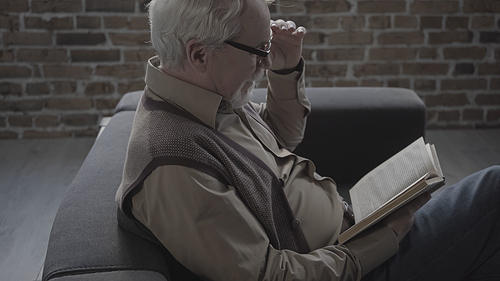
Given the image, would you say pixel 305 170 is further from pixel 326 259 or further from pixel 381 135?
pixel 381 135

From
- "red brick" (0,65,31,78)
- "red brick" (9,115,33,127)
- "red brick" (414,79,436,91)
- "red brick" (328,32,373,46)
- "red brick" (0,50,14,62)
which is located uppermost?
"red brick" (328,32,373,46)

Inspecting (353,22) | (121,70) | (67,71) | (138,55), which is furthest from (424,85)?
(67,71)

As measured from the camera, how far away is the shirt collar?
1.11m

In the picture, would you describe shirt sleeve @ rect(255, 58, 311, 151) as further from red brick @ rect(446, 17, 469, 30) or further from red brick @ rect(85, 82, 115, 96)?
red brick @ rect(446, 17, 469, 30)

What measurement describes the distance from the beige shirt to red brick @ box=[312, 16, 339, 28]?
176 cm

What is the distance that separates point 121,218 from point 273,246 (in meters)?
0.35

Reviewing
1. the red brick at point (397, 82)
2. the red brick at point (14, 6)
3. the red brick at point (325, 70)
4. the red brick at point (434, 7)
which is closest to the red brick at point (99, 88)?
the red brick at point (14, 6)

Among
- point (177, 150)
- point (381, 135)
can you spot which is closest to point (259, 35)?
point (177, 150)

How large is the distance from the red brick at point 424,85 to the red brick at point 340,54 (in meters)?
0.43

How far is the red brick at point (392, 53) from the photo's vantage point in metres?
3.08

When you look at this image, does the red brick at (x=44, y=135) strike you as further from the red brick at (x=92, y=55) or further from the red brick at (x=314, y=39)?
the red brick at (x=314, y=39)

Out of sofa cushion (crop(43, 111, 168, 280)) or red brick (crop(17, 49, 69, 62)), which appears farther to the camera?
red brick (crop(17, 49, 69, 62))

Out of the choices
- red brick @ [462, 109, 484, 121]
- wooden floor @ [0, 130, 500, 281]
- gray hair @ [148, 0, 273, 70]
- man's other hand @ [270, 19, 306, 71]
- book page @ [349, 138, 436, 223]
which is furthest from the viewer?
red brick @ [462, 109, 484, 121]

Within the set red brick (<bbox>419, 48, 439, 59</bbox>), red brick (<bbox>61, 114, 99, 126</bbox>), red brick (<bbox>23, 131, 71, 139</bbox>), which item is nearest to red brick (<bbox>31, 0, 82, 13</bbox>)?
red brick (<bbox>61, 114, 99, 126</bbox>)
